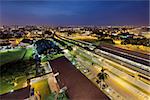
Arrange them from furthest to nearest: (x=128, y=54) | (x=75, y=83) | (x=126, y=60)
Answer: (x=126, y=60)
(x=128, y=54)
(x=75, y=83)

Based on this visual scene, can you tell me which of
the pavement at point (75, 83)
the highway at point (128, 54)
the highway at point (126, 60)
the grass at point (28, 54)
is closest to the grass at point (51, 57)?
the pavement at point (75, 83)

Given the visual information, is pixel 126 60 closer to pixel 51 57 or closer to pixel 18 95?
pixel 51 57

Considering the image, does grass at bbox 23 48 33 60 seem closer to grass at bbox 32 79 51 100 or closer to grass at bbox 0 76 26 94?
grass at bbox 0 76 26 94

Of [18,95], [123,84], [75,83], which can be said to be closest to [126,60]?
[123,84]

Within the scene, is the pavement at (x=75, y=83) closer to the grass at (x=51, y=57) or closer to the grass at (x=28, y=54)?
the grass at (x=51, y=57)

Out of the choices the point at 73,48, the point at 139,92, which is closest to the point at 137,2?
the point at 139,92
